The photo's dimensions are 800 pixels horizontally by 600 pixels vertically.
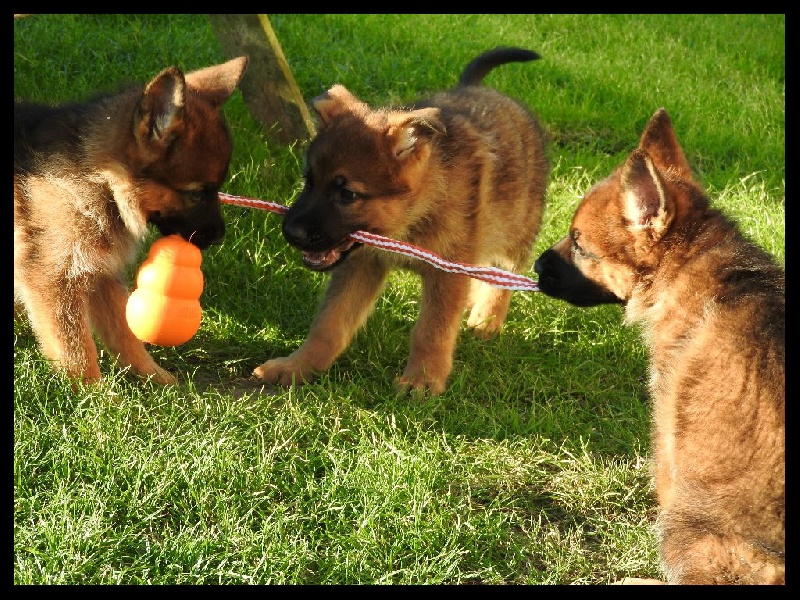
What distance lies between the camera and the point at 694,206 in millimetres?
3324

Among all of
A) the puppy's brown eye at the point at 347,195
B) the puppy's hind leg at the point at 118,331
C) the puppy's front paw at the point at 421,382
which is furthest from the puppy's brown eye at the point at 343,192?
the puppy's hind leg at the point at 118,331

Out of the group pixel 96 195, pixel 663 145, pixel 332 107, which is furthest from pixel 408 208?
pixel 96 195

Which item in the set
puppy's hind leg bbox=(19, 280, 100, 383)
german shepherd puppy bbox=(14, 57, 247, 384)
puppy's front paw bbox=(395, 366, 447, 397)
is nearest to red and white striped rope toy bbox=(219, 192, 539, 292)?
german shepherd puppy bbox=(14, 57, 247, 384)

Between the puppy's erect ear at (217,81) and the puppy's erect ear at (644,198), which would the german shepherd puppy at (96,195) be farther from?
the puppy's erect ear at (644,198)

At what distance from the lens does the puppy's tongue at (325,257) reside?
13.1 feet

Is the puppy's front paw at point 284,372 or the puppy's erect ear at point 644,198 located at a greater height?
the puppy's erect ear at point 644,198

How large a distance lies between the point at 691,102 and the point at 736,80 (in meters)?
0.92

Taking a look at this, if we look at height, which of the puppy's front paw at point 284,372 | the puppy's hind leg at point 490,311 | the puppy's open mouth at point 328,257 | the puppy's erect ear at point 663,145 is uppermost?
the puppy's erect ear at point 663,145

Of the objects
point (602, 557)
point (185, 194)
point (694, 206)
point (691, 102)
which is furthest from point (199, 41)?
point (602, 557)

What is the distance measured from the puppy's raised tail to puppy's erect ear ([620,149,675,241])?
6.50ft

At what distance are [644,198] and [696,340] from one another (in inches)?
21.1

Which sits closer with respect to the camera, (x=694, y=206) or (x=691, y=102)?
(x=694, y=206)

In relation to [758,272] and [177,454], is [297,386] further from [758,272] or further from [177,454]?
[758,272]

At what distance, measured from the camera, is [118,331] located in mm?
4000
